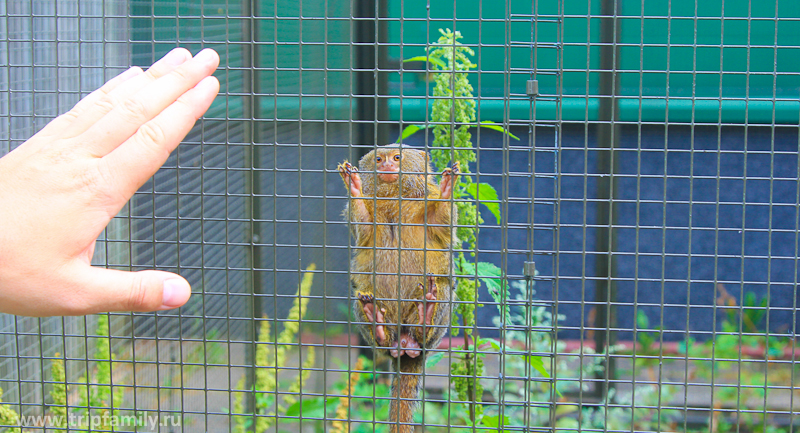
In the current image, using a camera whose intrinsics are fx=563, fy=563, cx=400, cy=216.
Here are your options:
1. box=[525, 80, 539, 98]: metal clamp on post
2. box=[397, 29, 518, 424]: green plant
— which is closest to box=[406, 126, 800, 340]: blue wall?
box=[397, 29, 518, 424]: green plant

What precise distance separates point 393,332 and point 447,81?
1.01 m

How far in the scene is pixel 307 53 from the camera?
10.3ft

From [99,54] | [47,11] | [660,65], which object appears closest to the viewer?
[47,11]

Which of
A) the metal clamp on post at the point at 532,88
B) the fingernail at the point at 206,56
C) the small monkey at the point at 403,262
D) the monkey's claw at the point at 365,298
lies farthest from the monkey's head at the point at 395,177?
the fingernail at the point at 206,56

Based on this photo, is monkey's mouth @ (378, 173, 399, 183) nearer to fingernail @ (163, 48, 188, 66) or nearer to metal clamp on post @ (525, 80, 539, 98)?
metal clamp on post @ (525, 80, 539, 98)

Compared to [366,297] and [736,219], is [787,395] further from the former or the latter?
[366,297]

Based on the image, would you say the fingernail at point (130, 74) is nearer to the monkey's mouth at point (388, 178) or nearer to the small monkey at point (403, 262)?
the small monkey at point (403, 262)

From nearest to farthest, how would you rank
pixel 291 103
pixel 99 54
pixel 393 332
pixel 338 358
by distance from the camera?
pixel 393 332, pixel 99 54, pixel 291 103, pixel 338 358

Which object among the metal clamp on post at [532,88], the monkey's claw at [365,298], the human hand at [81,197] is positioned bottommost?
the monkey's claw at [365,298]

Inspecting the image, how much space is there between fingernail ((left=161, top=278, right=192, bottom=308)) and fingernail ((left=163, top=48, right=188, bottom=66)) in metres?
0.49

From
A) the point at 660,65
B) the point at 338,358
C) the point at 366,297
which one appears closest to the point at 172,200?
the point at 366,297

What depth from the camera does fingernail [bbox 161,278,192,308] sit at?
1127 mm

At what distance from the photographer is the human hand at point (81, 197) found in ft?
3.48

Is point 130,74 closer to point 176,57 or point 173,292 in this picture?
point 176,57
